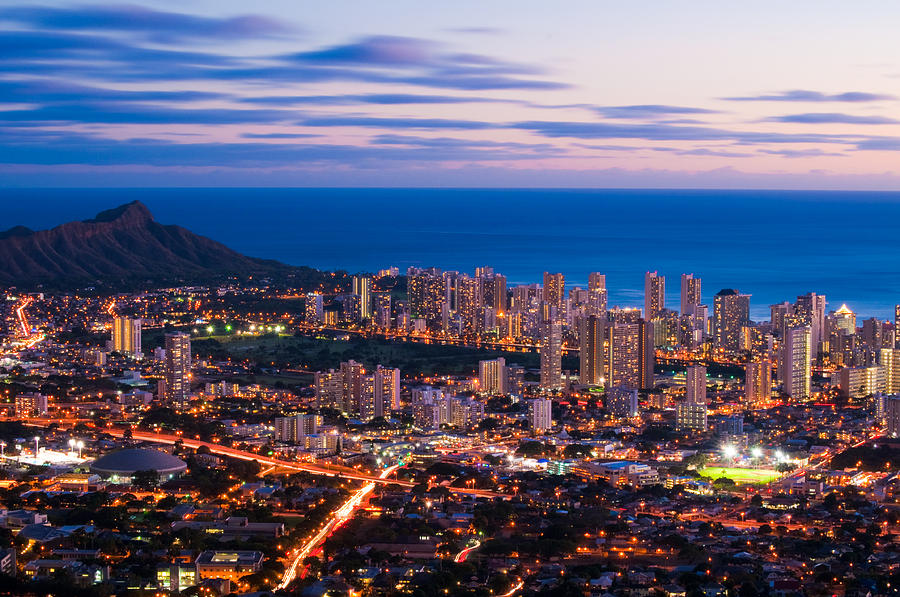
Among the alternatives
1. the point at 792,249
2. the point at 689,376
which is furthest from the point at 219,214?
the point at 689,376

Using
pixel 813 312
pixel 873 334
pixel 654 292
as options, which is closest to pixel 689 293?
pixel 654 292

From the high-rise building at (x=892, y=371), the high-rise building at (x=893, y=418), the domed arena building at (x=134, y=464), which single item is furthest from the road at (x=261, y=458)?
the high-rise building at (x=892, y=371)

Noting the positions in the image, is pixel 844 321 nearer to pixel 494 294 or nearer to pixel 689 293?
pixel 689 293

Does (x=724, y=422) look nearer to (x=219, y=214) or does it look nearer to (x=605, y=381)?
(x=605, y=381)

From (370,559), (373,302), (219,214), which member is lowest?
(370,559)

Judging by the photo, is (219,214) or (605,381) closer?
(605,381)
